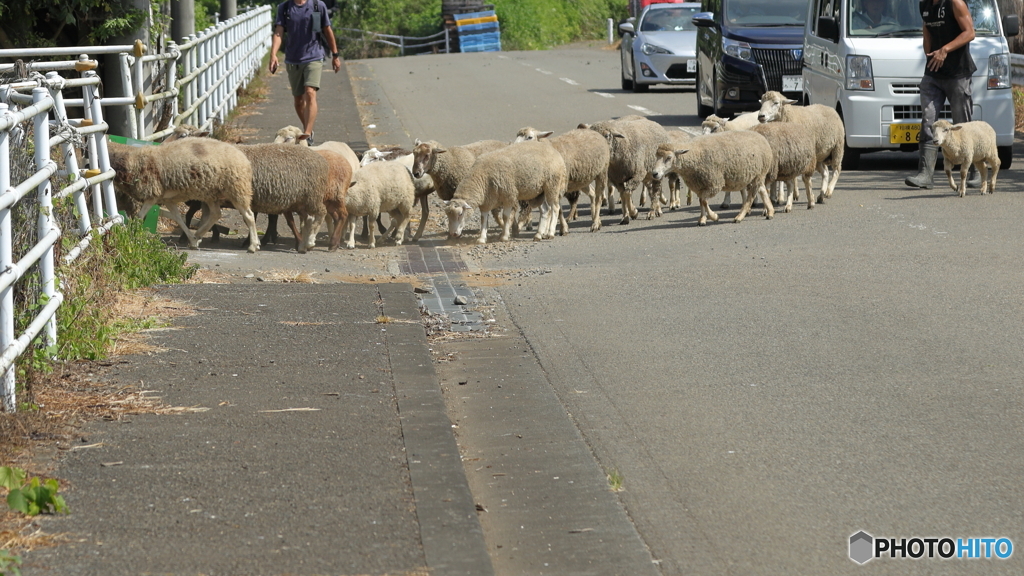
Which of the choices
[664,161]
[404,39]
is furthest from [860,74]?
[404,39]

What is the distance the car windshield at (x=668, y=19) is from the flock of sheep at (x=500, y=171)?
1393 cm

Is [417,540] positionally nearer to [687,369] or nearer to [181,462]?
[181,462]

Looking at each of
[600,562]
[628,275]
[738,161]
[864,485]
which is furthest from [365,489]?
[738,161]

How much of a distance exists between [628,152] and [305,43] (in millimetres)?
4943

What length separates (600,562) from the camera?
170 inches

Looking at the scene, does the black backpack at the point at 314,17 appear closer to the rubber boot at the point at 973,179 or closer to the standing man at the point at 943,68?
the standing man at the point at 943,68

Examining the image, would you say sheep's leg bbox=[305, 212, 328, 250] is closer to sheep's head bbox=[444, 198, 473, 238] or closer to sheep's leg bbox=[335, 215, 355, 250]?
sheep's leg bbox=[335, 215, 355, 250]

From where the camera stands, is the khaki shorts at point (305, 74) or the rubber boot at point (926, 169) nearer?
the rubber boot at point (926, 169)

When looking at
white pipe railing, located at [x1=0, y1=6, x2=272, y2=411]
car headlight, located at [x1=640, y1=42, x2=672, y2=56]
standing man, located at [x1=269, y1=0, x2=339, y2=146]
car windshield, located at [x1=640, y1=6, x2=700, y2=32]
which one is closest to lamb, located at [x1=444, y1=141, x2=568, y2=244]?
white pipe railing, located at [x1=0, y1=6, x2=272, y2=411]

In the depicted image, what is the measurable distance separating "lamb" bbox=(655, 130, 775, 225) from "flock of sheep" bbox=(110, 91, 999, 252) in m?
0.01

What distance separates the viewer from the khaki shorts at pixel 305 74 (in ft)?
50.5

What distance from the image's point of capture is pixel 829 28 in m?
14.9

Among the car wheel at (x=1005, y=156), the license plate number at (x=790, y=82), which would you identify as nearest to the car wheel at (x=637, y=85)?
the license plate number at (x=790, y=82)

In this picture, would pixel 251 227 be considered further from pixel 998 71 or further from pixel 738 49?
pixel 738 49
